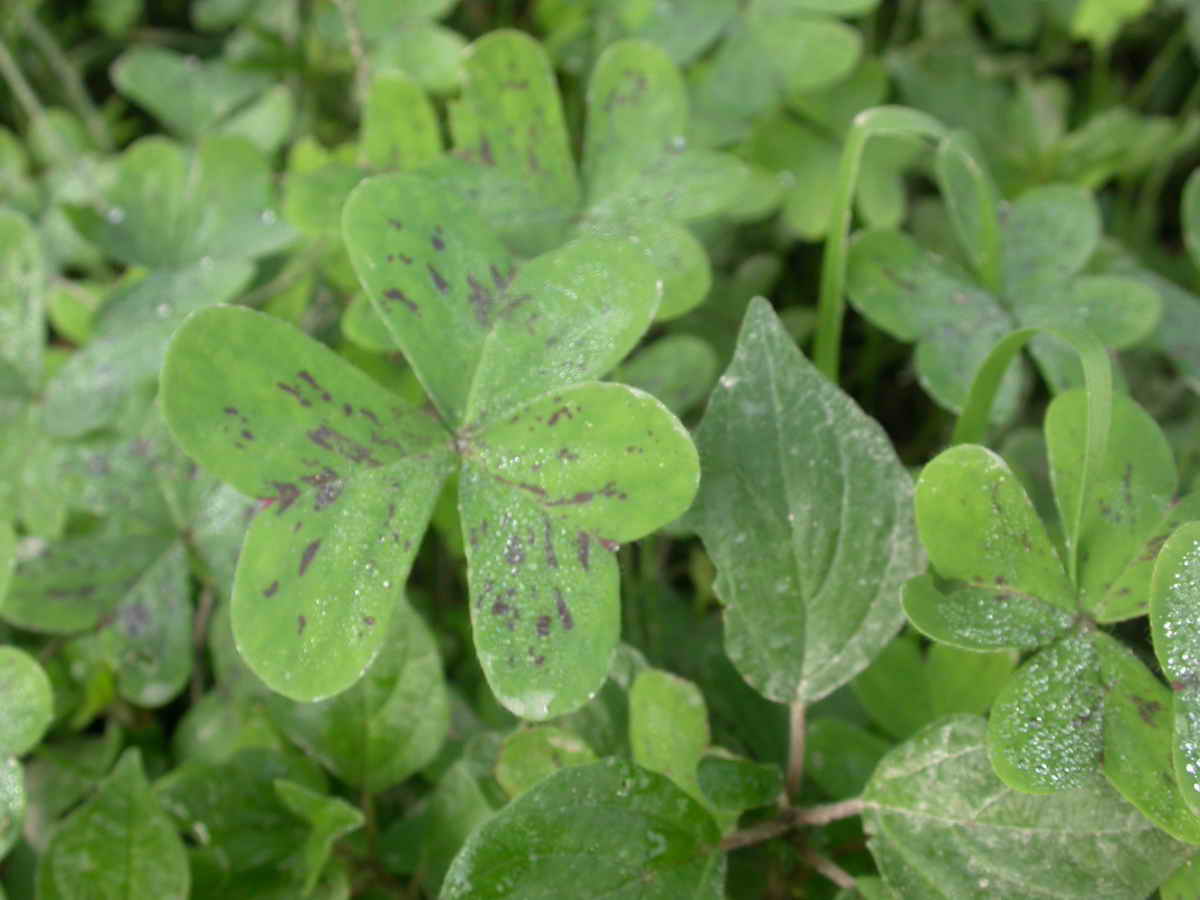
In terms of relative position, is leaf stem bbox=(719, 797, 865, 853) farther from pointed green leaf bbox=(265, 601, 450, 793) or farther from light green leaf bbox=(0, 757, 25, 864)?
light green leaf bbox=(0, 757, 25, 864)

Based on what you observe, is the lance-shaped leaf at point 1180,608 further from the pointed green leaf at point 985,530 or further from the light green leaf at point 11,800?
the light green leaf at point 11,800

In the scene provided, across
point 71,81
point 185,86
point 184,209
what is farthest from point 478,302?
point 71,81

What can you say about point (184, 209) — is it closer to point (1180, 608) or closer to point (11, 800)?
point (11, 800)

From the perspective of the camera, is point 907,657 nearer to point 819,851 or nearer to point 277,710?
point 819,851

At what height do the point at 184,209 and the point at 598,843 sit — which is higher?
the point at 184,209

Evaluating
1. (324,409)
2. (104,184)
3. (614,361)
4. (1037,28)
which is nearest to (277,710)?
(324,409)

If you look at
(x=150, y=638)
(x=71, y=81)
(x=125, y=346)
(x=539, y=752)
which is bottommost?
(x=150, y=638)

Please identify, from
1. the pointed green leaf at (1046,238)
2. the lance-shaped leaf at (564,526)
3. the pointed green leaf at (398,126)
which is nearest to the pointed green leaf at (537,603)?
the lance-shaped leaf at (564,526)
